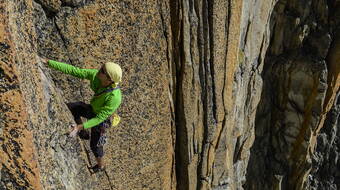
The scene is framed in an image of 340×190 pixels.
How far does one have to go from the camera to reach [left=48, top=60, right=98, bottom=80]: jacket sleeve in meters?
5.49

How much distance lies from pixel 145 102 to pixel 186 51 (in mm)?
2149

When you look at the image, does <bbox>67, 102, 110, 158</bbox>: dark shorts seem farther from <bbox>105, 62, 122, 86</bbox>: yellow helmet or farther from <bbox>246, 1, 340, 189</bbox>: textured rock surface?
<bbox>246, 1, 340, 189</bbox>: textured rock surface

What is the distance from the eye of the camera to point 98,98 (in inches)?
231

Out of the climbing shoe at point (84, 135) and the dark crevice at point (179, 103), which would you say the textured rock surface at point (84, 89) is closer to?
the climbing shoe at point (84, 135)

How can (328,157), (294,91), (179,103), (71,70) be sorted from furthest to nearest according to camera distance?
(328,157) → (294,91) → (179,103) → (71,70)

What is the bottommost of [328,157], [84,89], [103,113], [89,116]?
[328,157]

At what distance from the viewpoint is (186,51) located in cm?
966

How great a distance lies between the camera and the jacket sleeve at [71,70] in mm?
5492

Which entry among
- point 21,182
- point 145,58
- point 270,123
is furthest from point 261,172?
point 21,182

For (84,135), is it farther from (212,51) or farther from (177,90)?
(212,51)

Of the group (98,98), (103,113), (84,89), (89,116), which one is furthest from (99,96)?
(84,89)

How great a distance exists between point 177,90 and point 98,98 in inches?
178

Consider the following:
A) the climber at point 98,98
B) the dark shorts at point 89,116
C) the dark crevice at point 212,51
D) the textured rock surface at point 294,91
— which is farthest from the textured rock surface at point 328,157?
the climber at point 98,98

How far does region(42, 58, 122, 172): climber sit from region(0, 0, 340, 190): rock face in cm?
32
